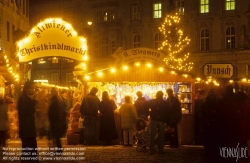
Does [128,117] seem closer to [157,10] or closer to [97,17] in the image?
[157,10]

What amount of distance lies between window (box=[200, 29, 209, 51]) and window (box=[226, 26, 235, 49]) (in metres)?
2.10

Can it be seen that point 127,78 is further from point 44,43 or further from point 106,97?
point 44,43

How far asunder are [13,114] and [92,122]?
13.2 feet

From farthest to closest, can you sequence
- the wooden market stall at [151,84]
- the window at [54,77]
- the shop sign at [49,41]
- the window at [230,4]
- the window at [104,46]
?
the window at [54,77], the window at [104,46], the window at [230,4], the wooden market stall at [151,84], the shop sign at [49,41]

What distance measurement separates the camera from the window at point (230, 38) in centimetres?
4738

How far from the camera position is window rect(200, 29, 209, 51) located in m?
48.8

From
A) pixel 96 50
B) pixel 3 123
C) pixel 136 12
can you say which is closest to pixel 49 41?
pixel 3 123

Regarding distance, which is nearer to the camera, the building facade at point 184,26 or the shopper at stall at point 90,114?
the shopper at stall at point 90,114

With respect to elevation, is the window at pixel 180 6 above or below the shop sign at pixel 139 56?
above

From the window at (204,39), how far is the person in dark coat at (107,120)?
33.5m

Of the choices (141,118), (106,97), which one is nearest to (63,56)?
(106,97)

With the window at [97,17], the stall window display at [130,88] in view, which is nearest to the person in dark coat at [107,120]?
the stall window display at [130,88]

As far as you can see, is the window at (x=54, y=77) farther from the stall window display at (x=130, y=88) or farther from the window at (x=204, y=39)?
the stall window display at (x=130, y=88)

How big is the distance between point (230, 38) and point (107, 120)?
33517mm
